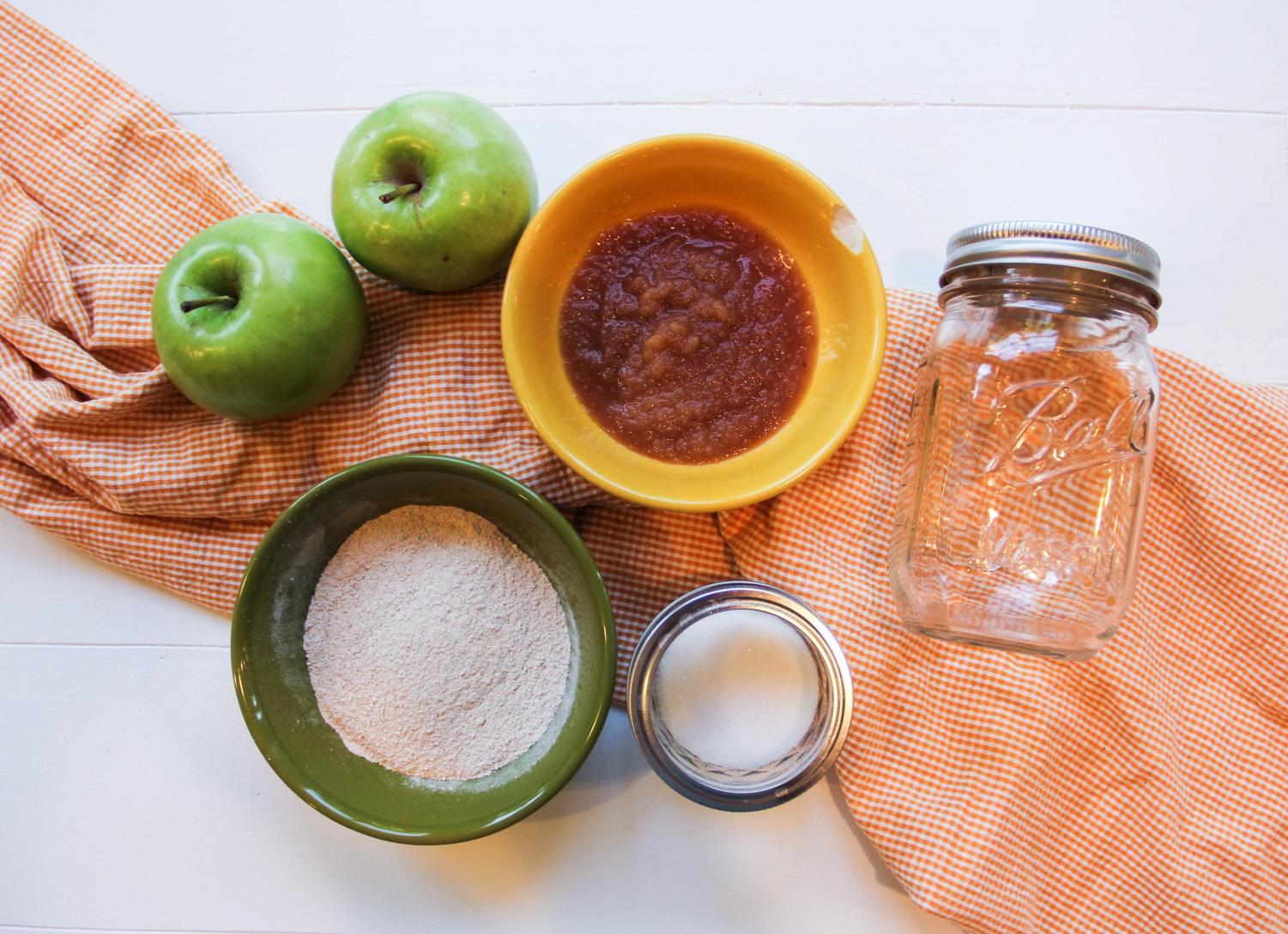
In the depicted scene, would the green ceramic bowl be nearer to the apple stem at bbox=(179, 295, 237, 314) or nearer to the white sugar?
the white sugar

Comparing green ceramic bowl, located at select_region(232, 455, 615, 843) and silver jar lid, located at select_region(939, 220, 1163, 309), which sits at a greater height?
silver jar lid, located at select_region(939, 220, 1163, 309)

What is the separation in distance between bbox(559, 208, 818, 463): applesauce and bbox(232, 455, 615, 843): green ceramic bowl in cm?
18

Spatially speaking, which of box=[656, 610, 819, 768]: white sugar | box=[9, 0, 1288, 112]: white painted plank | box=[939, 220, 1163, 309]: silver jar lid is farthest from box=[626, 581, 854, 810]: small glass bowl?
box=[9, 0, 1288, 112]: white painted plank

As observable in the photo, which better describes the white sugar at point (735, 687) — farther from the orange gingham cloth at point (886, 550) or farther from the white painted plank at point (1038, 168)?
the white painted plank at point (1038, 168)

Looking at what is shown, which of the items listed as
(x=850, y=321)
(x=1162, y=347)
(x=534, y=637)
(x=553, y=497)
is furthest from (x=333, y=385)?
(x=1162, y=347)

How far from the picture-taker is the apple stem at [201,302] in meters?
1.10

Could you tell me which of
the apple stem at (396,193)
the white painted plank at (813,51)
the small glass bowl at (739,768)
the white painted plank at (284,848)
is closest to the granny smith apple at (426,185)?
the apple stem at (396,193)

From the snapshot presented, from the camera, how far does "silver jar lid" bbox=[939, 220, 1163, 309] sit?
3.38 feet

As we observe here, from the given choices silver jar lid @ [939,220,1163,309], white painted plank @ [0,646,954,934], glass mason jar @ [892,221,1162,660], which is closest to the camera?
silver jar lid @ [939,220,1163,309]

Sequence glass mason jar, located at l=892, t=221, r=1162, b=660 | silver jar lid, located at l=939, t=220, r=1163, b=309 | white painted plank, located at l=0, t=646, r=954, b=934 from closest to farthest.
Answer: silver jar lid, located at l=939, t=220, r=1163, b=309 → glass mason jar, located at l=892, t=221, r=1162, b=660 → white painted plank, located at l=0, t=646, r=954, b=934

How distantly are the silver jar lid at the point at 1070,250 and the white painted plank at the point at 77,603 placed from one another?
116 cm

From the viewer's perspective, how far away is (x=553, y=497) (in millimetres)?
1237

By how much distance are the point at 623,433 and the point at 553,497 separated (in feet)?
0.47

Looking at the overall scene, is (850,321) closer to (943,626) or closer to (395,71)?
(943,626)
